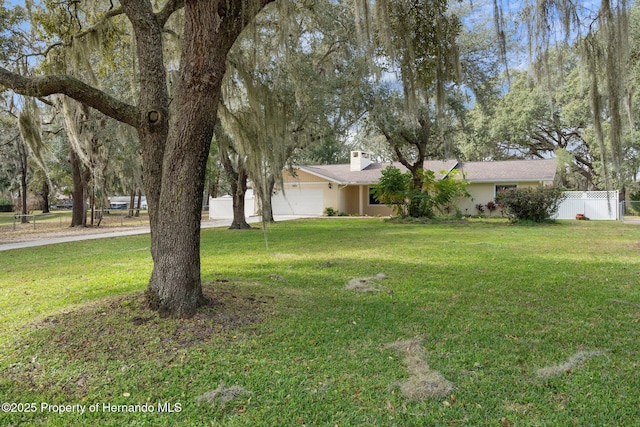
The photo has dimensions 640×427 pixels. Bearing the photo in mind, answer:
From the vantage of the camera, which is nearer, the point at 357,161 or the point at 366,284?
the point at 366,284

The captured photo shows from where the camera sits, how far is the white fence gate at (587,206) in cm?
1863

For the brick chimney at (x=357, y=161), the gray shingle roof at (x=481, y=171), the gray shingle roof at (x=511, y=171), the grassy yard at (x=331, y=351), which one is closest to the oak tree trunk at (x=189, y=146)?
the grassy yard at (x=331, y=351)

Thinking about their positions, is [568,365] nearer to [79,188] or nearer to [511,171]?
[79,188]

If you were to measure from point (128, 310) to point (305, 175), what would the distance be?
2154 cm

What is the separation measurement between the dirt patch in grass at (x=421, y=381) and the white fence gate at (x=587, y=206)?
18876 mm

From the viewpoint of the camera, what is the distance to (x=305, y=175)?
25016 mm

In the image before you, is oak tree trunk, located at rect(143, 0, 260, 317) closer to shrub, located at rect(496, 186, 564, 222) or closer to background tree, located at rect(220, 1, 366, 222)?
background tree, located at rect(220, 1, 366, 222)

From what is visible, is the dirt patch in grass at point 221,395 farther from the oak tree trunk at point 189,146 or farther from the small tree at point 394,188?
the small tree at point 394,188

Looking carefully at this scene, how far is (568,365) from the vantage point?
2891mm

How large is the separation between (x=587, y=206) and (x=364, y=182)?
454 inches

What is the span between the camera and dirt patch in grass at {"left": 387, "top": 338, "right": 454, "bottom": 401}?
2.53 metres

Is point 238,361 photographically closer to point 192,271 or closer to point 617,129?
point 192,271

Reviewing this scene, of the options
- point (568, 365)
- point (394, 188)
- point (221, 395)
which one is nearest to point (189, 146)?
point (221, 395)

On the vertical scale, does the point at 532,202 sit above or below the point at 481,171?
below
